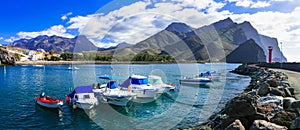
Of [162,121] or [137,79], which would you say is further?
[137,79]

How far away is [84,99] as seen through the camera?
24375mm

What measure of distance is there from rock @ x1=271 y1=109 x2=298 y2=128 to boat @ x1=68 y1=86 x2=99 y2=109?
60.4 feet

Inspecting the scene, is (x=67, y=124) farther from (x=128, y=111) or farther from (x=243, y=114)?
(x=243, y=114)

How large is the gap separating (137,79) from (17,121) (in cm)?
1639

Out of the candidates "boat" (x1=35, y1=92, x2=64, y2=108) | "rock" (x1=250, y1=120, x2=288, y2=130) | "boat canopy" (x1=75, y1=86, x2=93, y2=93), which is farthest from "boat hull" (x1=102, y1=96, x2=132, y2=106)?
"rock" (x1=250, y1=120, x2=288, y2=130)

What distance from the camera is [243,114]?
1051 cm

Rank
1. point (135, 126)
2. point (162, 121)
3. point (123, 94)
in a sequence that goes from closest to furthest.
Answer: point (135, 126) → point (162, 121) → point (123, 94)

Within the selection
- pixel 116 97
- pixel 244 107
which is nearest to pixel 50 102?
pixel 116 97

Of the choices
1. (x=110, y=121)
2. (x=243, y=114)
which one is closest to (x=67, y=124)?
(x=110, y=121)

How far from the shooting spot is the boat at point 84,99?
23438mm

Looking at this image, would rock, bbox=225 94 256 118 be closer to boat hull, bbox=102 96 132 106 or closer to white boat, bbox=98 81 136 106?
white boat, bbox=98 81 136 106

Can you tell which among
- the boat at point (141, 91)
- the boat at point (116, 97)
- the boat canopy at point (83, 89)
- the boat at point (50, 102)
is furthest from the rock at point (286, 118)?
the boat at point (141, 91)

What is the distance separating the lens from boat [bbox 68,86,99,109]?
76.9 feet

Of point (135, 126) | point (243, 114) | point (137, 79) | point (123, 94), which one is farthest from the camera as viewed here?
point (137, 79)
